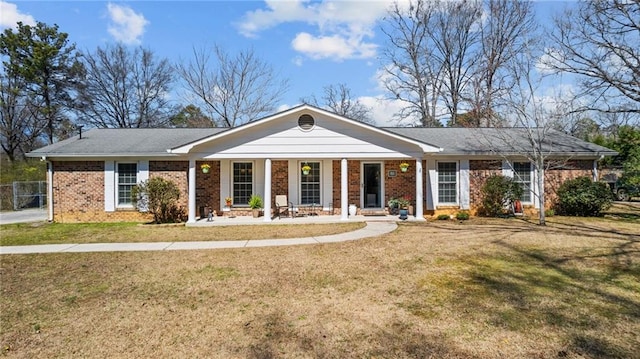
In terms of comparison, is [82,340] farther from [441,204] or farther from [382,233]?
[441,204]

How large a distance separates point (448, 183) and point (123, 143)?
13.5m

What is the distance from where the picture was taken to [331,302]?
194 inches

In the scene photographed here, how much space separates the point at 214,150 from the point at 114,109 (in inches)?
967

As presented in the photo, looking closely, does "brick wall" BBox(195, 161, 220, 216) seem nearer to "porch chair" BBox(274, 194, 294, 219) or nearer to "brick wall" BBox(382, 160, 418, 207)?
"porch chair" BBox(274, 194, 294, 219)

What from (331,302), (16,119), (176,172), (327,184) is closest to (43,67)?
(16,119)

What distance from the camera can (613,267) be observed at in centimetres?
638

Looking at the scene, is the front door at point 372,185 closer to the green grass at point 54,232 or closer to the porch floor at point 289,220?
the porch floor at point 289,220

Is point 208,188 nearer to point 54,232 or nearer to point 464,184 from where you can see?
point 54,232

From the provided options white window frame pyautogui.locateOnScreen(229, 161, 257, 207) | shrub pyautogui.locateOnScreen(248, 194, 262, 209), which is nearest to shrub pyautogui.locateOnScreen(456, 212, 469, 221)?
shrub pyautogui.locateOnScreen(248, 194, 262, 209)

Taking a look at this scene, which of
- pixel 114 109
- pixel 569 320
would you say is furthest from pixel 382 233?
pixel 114 109

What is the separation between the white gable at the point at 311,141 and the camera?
1219cm

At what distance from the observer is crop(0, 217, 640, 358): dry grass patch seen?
3.68 meters

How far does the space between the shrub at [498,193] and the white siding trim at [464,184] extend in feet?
1.96

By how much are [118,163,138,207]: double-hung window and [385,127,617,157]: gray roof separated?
10.6 meters
